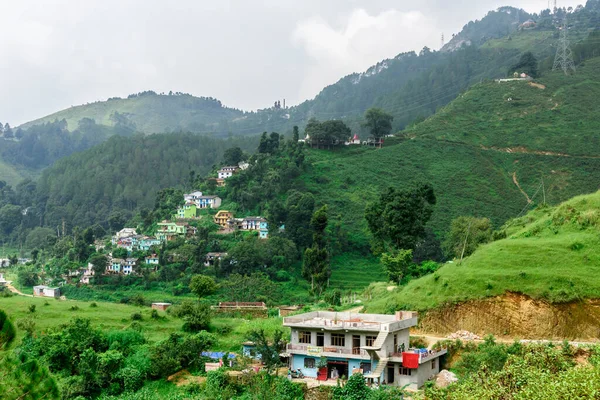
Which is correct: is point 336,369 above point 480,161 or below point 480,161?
below

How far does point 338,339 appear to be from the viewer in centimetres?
2592

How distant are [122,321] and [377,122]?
44415 mm

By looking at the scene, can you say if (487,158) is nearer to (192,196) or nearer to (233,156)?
(233,156)

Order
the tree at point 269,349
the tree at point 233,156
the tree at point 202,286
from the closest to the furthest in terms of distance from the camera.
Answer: the tree at point 269,349 → the tree at point 202,286 → the tree at point 233,156

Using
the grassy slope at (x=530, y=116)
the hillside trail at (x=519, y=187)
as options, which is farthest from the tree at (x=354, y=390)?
the grassy slope at (x=530, y=116)

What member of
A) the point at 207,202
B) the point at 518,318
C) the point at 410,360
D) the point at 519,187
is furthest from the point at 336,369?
the point at 519,187

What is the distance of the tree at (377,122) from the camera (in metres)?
72.4

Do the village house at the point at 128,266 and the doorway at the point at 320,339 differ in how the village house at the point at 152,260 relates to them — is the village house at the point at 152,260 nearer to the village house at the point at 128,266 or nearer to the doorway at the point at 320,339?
the village house at the point at 128,266

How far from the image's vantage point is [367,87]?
14725 centimetres

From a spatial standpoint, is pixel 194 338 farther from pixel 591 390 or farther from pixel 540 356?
pixel 591 390

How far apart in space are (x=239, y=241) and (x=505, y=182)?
2338 cm

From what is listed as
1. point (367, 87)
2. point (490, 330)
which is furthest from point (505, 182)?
point (367, 87)

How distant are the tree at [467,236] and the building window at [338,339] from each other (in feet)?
48.4

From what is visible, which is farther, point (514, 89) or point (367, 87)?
point (367, 87)
